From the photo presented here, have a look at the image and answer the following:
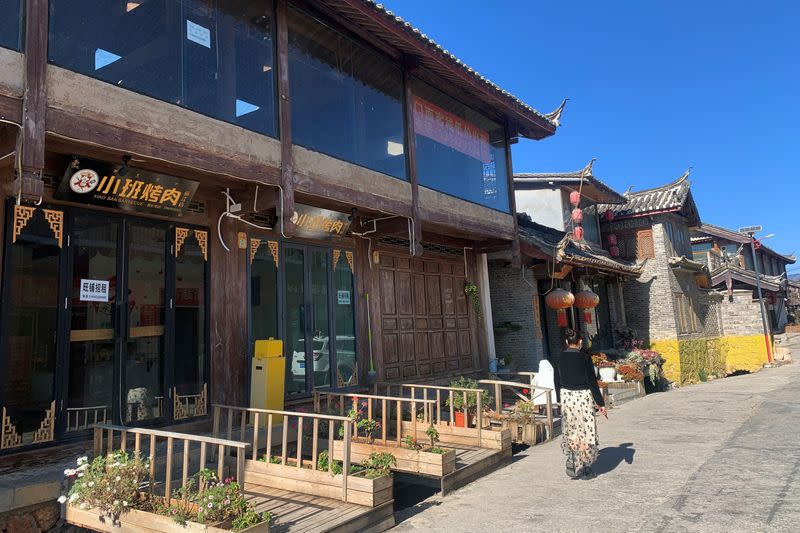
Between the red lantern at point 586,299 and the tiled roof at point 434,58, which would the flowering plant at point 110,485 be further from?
the red lantern at point 586,299

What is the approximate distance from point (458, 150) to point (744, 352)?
1999cm

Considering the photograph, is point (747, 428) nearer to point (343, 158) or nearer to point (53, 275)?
point (343, 158)

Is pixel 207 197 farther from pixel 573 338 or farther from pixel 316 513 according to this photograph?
pixel 573 338

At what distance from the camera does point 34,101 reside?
199 inches

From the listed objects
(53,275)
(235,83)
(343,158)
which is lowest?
(53,275)

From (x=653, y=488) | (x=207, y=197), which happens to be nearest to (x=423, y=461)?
(x=653, y=488)

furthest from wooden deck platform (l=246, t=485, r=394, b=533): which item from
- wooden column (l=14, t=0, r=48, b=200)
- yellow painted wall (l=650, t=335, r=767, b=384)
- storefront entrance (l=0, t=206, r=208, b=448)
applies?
yellow painted wall (l=650, t=335, r=767, b=384)

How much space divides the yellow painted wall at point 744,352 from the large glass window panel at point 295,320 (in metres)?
21.5

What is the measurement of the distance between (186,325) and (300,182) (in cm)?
255

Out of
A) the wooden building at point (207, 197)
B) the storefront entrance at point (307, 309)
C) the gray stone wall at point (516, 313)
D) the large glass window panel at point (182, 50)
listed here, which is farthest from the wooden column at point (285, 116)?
the gray stone wall at point (516, 313)

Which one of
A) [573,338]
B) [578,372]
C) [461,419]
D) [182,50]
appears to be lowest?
[461,419]

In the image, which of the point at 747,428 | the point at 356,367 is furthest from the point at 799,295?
the point at 356,367

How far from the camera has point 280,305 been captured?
28.4 feet

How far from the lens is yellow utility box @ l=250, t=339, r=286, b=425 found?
293 inches
